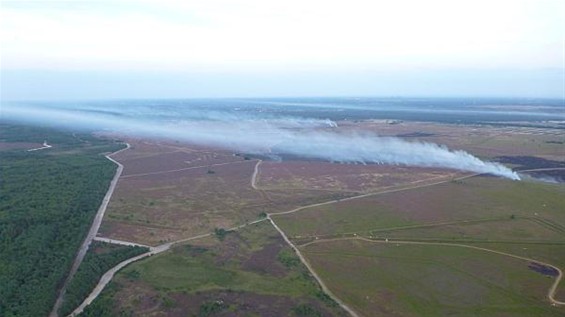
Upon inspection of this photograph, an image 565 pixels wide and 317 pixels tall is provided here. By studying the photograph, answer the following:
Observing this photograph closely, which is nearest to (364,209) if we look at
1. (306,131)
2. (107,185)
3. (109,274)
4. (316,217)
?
(316,217)

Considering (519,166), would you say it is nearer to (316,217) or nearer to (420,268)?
(316,217)

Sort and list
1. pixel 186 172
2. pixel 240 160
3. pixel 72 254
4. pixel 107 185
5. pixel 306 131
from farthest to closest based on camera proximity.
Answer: pixel 306 131 → pixel 240 160 → pixel 186 172 → pixel 107 185 → pixel 72 254

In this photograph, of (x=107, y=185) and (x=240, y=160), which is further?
(x=240, y=160)

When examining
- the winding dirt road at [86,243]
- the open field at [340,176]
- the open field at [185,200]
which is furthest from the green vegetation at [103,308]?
the open field at [340,176]

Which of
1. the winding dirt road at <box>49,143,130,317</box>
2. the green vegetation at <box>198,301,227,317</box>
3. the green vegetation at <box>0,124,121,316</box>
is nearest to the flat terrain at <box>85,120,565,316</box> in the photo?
the green vegetation at <box>198,301,227,317</box>

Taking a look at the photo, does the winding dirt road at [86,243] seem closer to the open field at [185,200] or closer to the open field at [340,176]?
the open field at [185,200]

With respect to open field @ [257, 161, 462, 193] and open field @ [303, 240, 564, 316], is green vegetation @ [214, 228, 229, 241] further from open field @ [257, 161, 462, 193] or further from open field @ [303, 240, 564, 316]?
open field @ [257, 161, 462, 193]
